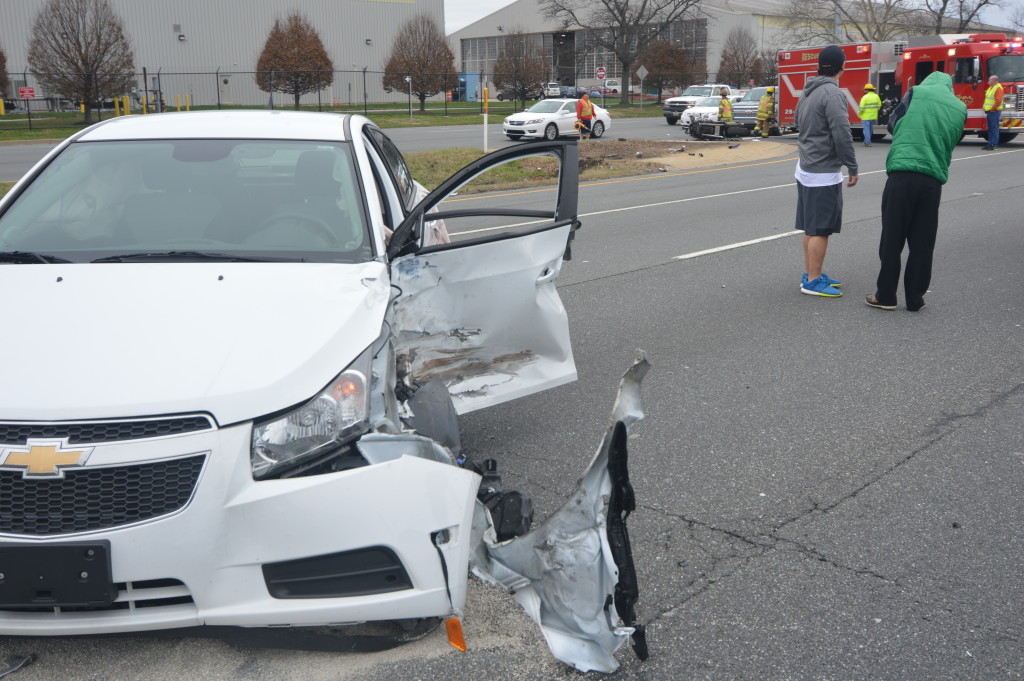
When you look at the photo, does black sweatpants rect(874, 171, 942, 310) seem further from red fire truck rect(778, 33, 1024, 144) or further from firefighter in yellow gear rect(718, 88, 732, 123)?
firefighter in yellow gear rect(718, 88, 732, 123)

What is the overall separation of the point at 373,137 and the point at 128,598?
3.37 m

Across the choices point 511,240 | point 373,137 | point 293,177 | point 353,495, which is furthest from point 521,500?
point 373,137

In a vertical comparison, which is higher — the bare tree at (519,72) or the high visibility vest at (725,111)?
the bare tree at (519,72)

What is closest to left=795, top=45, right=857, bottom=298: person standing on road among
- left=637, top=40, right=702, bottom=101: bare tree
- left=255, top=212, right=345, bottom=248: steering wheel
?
left=255, top=212, right=345, bottom=248: steering wheel

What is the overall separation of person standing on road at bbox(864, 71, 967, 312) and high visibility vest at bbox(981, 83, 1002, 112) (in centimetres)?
2231

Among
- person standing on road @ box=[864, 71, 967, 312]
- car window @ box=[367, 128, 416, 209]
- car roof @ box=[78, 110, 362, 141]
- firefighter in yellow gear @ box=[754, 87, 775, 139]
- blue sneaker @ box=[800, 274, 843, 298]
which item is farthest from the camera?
firefighter in yellow gear @ box=[754, 87, 775, 139]

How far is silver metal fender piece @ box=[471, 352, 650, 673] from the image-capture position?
284 cm

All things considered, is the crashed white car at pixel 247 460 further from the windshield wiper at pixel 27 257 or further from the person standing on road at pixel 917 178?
the person standing on road at pixel 917 178

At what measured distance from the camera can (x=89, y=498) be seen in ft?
8.59

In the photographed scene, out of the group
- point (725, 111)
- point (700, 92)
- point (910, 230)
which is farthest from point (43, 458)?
point (700, 92)

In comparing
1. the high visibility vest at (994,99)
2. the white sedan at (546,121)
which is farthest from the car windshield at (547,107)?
the high visibility vest at (994,99)

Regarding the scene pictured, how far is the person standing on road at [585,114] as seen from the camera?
30688 millimetres

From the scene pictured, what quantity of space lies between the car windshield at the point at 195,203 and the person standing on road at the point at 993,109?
26609 mm

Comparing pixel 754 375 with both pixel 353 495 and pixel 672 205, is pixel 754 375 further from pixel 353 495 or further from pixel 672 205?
pixel 672 205
